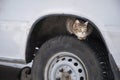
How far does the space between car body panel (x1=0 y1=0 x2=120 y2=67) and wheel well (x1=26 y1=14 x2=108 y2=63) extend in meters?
0.10

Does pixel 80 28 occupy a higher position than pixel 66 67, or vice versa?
pixel 80 28

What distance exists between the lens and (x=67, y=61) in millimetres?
4570

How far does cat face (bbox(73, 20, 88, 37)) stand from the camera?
4.46m

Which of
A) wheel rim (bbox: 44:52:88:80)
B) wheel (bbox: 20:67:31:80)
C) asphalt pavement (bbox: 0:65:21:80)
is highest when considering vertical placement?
asphalt pavement (bbox: 0:65:21:80)

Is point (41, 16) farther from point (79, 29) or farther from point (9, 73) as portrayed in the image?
point (9, 73)

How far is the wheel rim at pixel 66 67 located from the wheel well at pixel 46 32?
32 centimetres

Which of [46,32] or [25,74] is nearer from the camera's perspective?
[46,32]

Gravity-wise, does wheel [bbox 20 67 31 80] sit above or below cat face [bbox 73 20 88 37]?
below

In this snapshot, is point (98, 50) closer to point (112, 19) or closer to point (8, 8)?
→ point (112, 19)

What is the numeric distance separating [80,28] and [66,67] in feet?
1.68

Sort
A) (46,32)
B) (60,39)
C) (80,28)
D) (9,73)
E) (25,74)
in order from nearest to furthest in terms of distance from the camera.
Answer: (80,28) → (60,39) → (46,32) → (25,74) → (9,73)

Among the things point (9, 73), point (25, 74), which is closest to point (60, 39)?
point (25, 74)

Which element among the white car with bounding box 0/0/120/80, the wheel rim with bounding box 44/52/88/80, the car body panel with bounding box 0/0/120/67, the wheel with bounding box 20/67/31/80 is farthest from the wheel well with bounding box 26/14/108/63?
the wheel with bounding box 20/67/31/80

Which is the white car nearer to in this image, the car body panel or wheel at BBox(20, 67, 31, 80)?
the car body panel
